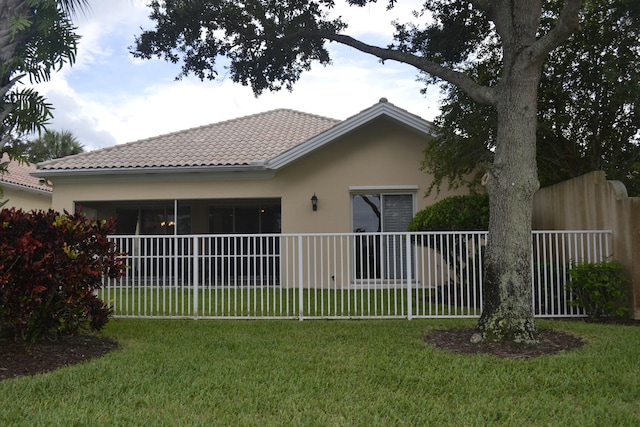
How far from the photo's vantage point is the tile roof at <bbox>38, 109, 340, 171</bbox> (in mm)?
12500

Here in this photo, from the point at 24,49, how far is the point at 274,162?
21.6 ft

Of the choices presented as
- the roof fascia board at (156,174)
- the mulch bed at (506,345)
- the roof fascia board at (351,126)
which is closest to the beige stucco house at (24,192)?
the roof fascia board at (156,174)

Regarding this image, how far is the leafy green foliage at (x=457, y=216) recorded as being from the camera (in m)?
9.18

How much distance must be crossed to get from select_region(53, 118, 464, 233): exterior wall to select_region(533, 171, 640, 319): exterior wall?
10.4 feet

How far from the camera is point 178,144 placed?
1408cm

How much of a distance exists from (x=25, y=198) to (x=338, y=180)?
14.6 metres

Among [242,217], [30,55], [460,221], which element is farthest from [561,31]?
[242,217]

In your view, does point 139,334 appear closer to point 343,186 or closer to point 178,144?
point 343,186

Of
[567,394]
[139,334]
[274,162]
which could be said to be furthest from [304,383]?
[274,162]

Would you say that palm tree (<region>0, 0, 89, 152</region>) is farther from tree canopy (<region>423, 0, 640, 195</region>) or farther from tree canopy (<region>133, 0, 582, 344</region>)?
tree canopy (<region>423, 0, 640, 195</region>)

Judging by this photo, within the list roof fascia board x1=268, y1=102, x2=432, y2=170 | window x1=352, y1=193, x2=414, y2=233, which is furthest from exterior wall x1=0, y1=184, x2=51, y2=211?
window x1=352, y1=193, x2=414, y2=233

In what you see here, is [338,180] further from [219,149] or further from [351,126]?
[219,149]

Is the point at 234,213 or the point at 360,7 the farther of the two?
the point at 234,213

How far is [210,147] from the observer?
13594mm
